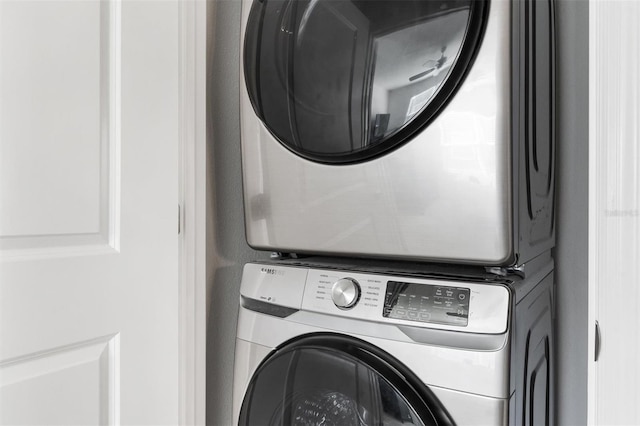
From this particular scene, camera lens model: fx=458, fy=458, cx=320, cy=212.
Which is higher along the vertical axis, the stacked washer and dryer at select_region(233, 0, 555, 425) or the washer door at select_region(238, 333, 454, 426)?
the stacked washer and dryer at select_region(233, 0, 555, 425)

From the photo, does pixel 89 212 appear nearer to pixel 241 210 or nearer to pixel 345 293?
pixel 241 210

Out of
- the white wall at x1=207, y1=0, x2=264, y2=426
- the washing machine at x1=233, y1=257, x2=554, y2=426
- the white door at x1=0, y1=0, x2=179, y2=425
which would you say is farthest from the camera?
the white wall at x1=207, y1=0, x2=264, y2=426

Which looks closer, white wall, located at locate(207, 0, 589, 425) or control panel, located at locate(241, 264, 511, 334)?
control panel, located at locate(241, 264, 511, 334)

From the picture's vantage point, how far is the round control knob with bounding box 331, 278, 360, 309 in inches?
35.7

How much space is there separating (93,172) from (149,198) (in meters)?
0.15

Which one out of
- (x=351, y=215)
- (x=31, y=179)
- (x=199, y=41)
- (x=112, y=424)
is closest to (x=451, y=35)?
(x=351, y=215)

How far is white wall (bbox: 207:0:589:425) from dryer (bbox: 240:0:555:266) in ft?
0.38

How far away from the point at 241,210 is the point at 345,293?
0.53 m

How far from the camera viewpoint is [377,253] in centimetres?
92

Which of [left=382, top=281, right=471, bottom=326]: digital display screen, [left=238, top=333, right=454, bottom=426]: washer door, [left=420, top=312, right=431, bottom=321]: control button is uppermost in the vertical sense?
[left=382, top=281, right=471, bottom=326]: digital display screen

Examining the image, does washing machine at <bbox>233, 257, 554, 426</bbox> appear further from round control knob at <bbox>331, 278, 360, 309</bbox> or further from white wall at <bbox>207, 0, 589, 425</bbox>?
white wall at <bbox>207, 0, 589, 425</bbox>

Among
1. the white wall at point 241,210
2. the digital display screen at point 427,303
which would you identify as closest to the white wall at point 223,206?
the white wall at point 241,210

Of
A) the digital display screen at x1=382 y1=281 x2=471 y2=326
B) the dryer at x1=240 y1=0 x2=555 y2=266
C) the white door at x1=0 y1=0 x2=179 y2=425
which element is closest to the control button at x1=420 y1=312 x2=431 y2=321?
the digital display screen at x1=382 y1=281 x2=471 y2=326
